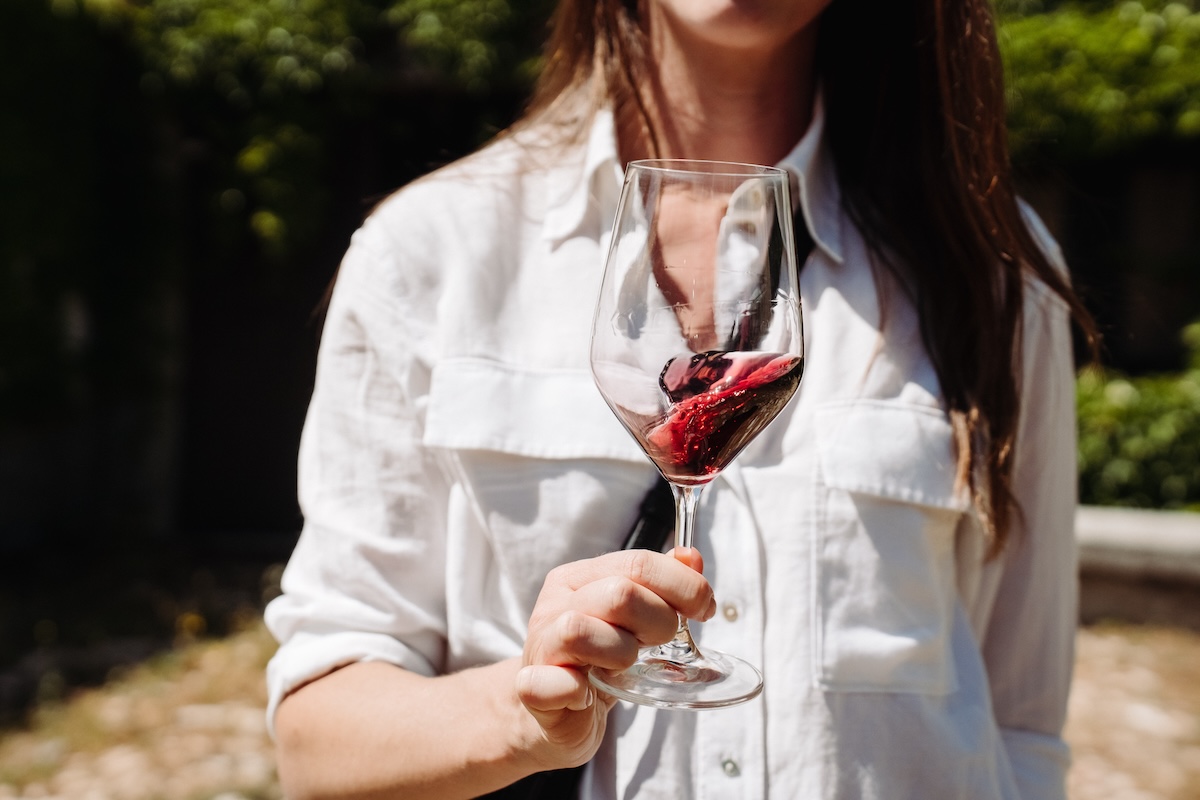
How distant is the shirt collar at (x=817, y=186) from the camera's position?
1.65 meters

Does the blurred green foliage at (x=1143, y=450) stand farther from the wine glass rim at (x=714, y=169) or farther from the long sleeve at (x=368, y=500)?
the wine glass rim at (x=714, y=169)

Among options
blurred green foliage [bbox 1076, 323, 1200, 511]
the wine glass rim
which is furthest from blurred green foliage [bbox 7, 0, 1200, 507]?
the wine glass rim

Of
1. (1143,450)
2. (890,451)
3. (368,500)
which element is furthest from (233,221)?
(890,451)

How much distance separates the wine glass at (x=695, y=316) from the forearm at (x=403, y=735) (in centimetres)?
19

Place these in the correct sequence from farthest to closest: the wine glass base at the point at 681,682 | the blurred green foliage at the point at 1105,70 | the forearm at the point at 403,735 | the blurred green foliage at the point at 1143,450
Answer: the blurred green foliage at the point at 1105,70 → the blurred green foliage at the point at 1143,450 → the forearm at the point at 403,735 → the wine glass base at the point at 681,682

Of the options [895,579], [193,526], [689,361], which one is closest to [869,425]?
[895,579]

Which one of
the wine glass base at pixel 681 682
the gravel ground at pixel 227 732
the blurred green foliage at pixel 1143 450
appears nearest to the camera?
the wine glass base at pixel 681 682

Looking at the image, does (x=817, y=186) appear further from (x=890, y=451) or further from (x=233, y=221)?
(x=233, y=221)

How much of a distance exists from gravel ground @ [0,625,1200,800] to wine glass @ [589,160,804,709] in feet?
11.4

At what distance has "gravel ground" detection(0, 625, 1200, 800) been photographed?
163 inches

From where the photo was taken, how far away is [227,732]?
454 cm

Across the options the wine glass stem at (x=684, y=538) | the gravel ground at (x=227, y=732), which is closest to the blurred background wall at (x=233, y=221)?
the gravel ground at (x=227, y=732)

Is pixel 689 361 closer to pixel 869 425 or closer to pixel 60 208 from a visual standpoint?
pixel 869 425

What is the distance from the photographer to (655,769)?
1446 millimetres
